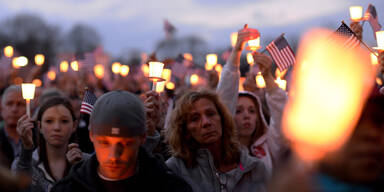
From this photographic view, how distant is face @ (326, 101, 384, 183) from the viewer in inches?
57.7

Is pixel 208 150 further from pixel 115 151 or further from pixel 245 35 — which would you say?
pixel 245 35

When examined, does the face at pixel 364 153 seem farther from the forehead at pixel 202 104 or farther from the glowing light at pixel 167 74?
the glowing light at pixel 167 74

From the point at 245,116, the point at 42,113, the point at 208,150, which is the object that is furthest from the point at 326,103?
the point at 245,116

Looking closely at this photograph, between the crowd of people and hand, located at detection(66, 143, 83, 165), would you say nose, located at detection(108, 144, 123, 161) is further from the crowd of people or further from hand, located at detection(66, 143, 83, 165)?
hand, located at detection(66, 143, 83, 165)

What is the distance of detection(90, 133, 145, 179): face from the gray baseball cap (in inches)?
1.5

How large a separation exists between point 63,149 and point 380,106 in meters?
3.36

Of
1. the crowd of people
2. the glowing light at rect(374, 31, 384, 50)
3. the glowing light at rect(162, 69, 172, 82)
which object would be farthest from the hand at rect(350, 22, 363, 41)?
the glowing light at rect(162, 69, 172, 82)

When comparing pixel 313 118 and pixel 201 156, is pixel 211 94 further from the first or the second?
pixel 313 118

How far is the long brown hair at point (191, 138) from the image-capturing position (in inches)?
160

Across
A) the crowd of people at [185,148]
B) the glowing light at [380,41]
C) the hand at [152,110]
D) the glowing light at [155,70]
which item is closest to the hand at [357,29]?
the crowd of people at [185,148]

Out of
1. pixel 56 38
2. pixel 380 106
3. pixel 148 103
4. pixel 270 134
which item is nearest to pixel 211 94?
pixel 148 103

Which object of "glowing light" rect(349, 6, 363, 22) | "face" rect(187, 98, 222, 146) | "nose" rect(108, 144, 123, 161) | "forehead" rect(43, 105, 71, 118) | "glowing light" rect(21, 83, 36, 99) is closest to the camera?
"nose" rect(108, 144, 123, 161)

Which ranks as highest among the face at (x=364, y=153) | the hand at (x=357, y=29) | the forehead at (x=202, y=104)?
the hand at (x=357, y=29)

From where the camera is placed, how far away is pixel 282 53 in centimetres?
622
